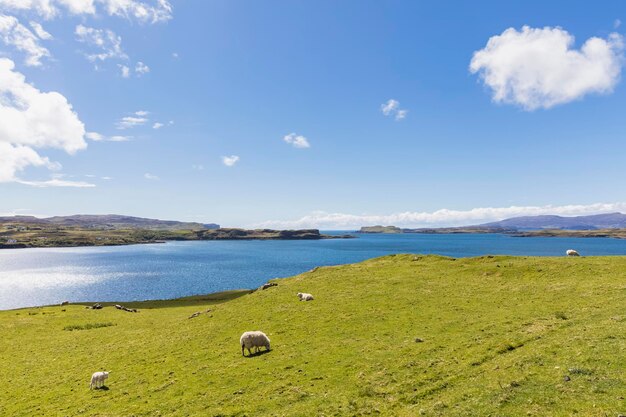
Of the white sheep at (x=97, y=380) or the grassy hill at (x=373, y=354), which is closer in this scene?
the grassy hill at (x=373, y=354)

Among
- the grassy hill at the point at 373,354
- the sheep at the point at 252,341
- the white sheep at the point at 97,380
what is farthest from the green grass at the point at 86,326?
the sheep at the point at 252,341

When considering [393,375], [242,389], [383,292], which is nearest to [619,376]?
[393,375]

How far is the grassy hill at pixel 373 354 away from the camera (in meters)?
17.6

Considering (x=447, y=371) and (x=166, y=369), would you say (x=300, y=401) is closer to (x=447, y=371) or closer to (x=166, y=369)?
(x=447, y=371)

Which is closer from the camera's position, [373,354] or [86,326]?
[373,354]

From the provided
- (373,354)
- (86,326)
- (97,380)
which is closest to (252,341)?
(373,354)

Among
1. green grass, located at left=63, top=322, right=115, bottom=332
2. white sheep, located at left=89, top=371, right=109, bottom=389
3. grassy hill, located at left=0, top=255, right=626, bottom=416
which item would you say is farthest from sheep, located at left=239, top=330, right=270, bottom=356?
green grass, located at left=63, top=322, right=115, bottom=332

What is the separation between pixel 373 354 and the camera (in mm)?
25531

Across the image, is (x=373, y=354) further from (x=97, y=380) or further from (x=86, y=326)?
(x=86, y=326)

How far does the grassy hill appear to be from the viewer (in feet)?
57.8

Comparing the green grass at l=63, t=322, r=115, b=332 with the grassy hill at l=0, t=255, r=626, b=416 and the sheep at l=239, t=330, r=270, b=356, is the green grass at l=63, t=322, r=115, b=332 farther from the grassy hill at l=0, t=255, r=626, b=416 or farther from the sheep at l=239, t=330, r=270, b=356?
the sheep at l=239, t=330, r=270, b=356

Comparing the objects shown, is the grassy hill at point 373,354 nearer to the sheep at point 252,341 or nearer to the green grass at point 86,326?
the green grass at point 86,326

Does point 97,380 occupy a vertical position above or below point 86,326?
above

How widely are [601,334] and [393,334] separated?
14.3 m
